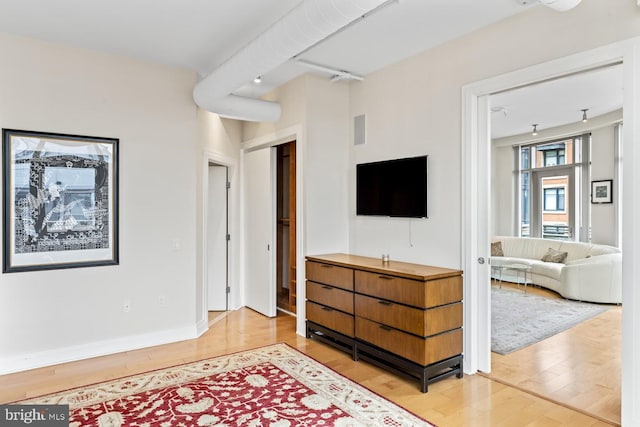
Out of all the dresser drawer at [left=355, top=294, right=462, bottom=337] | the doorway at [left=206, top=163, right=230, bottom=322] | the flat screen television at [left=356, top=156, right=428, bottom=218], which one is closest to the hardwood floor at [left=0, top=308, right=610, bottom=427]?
the dresser drawer at [left=355, top=294, right=462, bottom=337]

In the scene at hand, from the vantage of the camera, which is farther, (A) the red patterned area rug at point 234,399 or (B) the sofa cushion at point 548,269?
(B) the sofa cushion at point 548,269

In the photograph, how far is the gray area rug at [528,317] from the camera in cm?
419

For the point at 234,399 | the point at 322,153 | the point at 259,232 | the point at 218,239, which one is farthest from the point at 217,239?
the point at 234,399

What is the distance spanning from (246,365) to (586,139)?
718 cm

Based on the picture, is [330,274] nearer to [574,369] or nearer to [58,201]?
[574,369]

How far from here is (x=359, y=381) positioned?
3189mm

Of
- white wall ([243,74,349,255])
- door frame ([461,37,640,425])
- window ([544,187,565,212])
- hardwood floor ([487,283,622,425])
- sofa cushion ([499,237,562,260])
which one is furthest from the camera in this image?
window ([544,187,565,212])

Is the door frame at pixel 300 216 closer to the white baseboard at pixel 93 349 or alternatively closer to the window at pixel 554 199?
the white baseboard at pixel 93 349

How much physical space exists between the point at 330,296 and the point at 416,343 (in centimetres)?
111

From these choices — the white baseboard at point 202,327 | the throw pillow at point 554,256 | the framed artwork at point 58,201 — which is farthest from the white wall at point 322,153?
the throw pillow at point 554,256

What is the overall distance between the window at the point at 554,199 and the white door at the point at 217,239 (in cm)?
644

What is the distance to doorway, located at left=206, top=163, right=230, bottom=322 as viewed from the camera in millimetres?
5312

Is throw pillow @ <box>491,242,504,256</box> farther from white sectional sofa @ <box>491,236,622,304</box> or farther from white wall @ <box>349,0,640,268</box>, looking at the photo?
white wall @ <box>349,0,640,268</box>

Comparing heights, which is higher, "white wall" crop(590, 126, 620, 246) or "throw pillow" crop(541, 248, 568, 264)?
"white wall" crop(590, 126, 620, 246)
